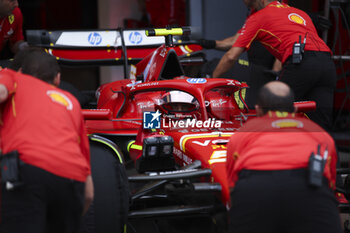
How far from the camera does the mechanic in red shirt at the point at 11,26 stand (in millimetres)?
5699

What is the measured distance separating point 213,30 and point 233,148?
567 centimetres

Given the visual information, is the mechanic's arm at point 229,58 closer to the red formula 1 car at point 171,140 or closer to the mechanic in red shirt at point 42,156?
the red formula 1 car at point 171,140

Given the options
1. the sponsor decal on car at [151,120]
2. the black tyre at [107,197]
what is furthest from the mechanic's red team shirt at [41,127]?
the sponsor decal on car at [151,120]

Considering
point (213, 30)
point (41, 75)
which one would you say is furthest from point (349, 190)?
point (213, 30)

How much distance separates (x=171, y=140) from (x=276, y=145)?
3.37 ft

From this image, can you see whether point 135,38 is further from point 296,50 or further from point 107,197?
point 107,197

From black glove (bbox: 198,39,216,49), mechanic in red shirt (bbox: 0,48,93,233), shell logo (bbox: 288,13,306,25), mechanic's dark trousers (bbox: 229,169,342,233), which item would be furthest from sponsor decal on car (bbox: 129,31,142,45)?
mechanic's dark trousers (bbox: 229,169,342,233)

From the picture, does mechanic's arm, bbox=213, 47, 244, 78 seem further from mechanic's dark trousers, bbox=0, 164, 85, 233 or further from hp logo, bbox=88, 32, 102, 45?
mechanic's dark trousers, bbox=0, 164, 85, 233

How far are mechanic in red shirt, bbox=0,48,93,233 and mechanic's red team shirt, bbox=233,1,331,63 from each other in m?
2.33

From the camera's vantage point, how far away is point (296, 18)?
478 cm

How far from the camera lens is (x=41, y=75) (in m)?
2.87

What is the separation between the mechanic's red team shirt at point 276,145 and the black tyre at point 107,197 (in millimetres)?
711

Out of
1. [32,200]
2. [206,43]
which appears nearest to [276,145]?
[32,200]

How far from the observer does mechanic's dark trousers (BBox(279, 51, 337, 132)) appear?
15.0 feet
